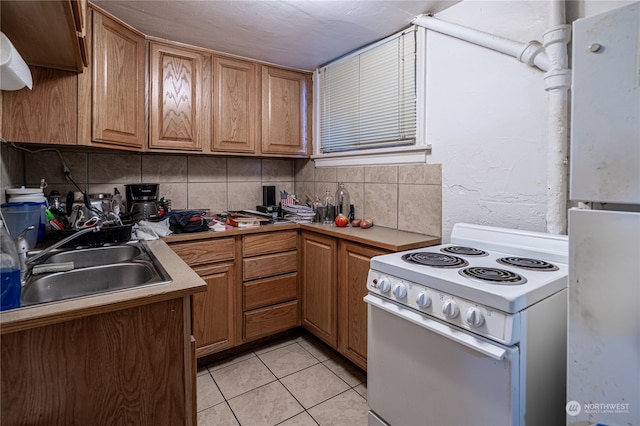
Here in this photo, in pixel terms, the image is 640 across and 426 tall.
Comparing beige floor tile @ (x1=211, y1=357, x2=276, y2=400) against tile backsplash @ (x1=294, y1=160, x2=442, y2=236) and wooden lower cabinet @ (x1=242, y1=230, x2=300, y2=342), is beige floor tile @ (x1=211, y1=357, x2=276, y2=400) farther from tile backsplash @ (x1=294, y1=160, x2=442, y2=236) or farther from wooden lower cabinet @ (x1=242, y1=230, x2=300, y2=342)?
tile backsplash @ (x1=294, y1=160, x2=442, y2=236)

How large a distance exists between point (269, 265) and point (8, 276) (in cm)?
154

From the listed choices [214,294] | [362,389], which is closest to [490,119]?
[362,389]

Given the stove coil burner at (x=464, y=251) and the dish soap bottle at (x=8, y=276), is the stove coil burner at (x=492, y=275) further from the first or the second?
the dish soap bottle at (x=8, y=276)

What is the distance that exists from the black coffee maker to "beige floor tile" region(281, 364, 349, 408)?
1.33 meters

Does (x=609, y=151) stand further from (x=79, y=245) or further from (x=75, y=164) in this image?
(x=75, y=164)

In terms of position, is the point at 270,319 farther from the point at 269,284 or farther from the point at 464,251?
the point at 464,251

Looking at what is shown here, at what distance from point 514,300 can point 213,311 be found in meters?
1.75

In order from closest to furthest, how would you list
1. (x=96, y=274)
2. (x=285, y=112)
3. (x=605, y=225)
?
1. (x=605, y=225)
2. (x=96, y=274)
3. (x=285, y=112)

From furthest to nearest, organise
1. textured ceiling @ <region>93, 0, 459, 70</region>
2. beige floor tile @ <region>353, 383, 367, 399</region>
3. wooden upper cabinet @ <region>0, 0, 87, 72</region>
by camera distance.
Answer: beige floor tile @ <region>353, 383, 367, 399</region>
textured ceiling @ <region>93, 0, 459, 70</region>
wooden upper cabinet @ <region>0, 0, 87, 72</region>

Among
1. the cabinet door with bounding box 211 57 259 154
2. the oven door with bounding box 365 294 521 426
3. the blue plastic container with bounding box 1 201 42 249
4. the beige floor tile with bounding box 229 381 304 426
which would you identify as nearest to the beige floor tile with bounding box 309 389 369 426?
the beige floor tile with bounding box 229 381 304 426

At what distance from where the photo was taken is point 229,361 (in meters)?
2.22

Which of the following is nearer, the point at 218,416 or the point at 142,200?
the point at 218,416

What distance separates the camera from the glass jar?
8.33 feet

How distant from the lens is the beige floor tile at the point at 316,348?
2.26 m
